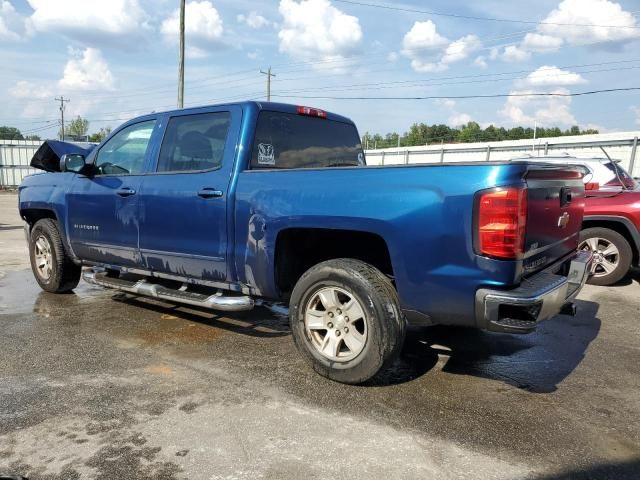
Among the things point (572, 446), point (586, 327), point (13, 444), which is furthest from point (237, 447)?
point (586, 327)

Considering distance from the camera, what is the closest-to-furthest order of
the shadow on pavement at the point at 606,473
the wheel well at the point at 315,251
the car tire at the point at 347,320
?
the shadow on pavement at the point at 606,473, the car tire at the point at 347,320, the wheel well at the point at 315,251

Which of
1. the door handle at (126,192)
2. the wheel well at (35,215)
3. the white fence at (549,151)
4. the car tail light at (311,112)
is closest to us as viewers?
the car tail light at (311,112)

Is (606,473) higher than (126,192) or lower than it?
lower

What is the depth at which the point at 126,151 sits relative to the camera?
207 inches

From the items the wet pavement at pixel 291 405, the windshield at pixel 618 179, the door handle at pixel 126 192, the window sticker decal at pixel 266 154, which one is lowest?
the wet pavement at pixel 291 405

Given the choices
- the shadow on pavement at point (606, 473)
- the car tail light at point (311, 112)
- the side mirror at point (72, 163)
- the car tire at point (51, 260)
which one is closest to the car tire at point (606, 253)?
the car tail light at point (311, 112)

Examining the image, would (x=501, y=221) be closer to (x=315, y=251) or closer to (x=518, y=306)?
(x=518, y=306)

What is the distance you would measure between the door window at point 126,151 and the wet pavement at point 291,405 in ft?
5.00

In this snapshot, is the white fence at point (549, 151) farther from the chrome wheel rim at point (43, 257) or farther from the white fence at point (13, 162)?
the white fence at point (13, 162)

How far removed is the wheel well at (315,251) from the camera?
3.87 m

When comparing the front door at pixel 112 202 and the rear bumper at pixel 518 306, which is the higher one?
the front door at pixel 112 202

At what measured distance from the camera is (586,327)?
→ 5254mm

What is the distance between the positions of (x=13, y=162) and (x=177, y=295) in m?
35.1

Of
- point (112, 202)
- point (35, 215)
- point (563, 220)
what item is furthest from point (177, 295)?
point (563, 220)
